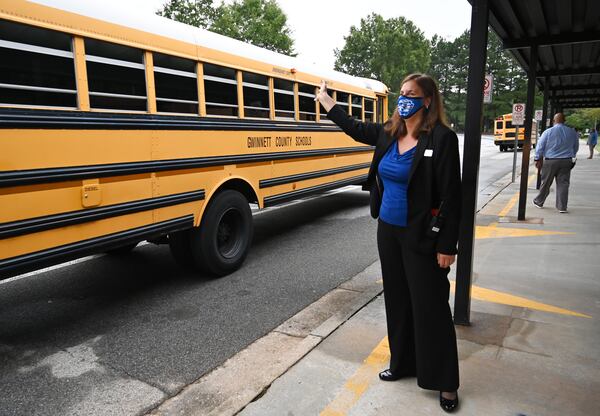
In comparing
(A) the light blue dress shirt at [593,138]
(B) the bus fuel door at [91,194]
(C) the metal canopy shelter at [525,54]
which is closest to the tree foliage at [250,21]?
(A) the light blue dress shirt at [593,138]

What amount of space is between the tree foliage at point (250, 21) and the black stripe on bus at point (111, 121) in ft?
101

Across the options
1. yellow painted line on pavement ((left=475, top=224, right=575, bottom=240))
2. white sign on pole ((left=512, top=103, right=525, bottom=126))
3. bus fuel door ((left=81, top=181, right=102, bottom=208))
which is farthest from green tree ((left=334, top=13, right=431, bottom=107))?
bus fuel door ((left=81, top=181, right=102, bottom=208))

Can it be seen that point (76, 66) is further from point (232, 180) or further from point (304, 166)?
point (304, 166)

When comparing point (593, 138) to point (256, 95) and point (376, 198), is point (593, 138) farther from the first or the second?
point (376, 198)

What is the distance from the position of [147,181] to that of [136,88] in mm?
826

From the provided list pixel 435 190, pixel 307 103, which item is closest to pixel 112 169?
pixel 435 190

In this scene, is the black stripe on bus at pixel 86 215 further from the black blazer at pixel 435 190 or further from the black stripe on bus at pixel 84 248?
the black blazer at pixel 435 190

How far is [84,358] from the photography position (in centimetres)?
347

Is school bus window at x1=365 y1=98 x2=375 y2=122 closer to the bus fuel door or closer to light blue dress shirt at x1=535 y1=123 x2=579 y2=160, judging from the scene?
light blue dress shirt at x1=535 y1=123 x2=579 y2=160

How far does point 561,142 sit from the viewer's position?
8453 mm

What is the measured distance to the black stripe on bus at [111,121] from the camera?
3.18m

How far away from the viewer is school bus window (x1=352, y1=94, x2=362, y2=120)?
8449 millimetres

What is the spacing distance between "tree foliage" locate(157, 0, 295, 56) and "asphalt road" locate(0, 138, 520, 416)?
30382mm

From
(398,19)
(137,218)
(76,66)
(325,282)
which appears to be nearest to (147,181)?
(137,218)
